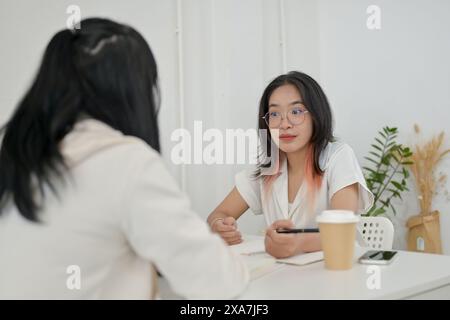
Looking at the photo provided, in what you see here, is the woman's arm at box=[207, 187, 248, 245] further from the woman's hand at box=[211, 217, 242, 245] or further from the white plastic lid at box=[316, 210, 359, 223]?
the white plastic lid at box=[316, 210, 359, 223]

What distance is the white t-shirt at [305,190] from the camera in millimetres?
1658

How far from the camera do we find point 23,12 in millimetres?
2375

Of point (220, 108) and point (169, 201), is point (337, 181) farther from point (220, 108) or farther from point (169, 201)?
point (220, 108)

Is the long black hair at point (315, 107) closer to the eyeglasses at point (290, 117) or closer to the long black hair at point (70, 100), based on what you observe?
the eyeglasses at point (290, 117)

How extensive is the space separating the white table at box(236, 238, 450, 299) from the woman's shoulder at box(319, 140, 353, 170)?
1.88 feet

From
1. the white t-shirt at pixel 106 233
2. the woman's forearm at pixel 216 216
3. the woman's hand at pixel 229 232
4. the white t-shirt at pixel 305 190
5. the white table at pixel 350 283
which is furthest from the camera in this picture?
the woman's forearm at pixel 216 216

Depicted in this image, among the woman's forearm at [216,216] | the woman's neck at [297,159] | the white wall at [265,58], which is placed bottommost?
the woman's forearm at [216,216]

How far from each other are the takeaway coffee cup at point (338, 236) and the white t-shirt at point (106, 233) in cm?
35

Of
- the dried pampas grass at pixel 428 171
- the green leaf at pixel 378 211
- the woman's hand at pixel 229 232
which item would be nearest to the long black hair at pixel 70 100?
the woman's hand at pixel 229 232

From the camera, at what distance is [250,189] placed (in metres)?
1.88

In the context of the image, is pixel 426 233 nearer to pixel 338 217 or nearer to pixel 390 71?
pixel 390 71

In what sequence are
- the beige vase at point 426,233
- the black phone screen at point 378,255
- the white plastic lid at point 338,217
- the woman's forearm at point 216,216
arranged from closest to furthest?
1. the white plastic lid at point 338,217
2. the black phone screen at point 378,255
3. the woman's forearm at point 216,216
4. the beige vase at point 426,233

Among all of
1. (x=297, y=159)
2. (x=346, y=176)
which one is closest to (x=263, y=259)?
(x=346, y=176)

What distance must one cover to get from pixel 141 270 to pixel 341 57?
3032 mm
